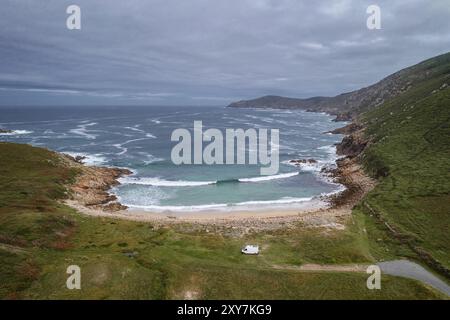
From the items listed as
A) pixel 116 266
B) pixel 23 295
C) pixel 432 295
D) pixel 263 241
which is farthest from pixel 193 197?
pixel 432 295

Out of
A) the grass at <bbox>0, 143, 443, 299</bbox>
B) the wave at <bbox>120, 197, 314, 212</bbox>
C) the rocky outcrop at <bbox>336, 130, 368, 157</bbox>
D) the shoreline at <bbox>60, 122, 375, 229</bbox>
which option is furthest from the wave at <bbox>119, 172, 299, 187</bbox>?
the rocky outcrop at <bbox>336, 130, 368, 157</bbox>

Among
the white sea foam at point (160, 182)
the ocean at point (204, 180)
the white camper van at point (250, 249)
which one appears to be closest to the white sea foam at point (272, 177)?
the ocean at point (204, 180)

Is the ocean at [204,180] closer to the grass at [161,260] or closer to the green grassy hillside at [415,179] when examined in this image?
the green grassy hillside at [415,179]

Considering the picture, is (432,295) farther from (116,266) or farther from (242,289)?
(116,266)

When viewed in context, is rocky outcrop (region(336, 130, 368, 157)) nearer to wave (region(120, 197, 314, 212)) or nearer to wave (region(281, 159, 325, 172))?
wave (region(281, 159, 325, 172))

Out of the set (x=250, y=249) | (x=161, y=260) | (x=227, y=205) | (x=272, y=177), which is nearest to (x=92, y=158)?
(x=272, y=177)

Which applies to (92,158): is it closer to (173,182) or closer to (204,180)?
(173,182)
